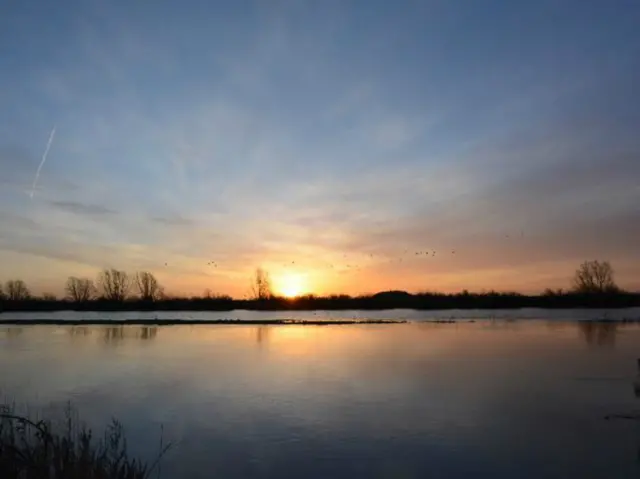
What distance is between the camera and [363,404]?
14633 millimetres

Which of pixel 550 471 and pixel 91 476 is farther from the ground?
pixel 91 476

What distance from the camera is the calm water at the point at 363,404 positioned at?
32.4ft

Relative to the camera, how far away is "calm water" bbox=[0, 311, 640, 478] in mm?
9891

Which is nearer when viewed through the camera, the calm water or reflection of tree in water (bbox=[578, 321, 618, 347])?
the calm water

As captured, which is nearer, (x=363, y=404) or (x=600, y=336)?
(x=363, y=404)

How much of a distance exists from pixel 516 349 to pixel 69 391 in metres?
18.6

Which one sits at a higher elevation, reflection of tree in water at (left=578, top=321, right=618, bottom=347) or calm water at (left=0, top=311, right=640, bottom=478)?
reflection of tree in water at (left=578, top=321, right=618, bottom=347)

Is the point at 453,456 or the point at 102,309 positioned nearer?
the point at 453,456

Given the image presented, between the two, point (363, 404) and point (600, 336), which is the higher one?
point (600, 336)

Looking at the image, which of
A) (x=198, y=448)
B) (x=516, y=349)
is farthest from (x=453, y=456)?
(x=516, y=349)

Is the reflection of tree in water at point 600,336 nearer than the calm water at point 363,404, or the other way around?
the calm water at point 363,404

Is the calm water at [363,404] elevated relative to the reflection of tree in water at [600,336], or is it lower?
lower

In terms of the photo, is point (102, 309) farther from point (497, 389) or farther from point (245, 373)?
point (497, 389)

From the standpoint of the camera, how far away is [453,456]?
10180 millimetres
